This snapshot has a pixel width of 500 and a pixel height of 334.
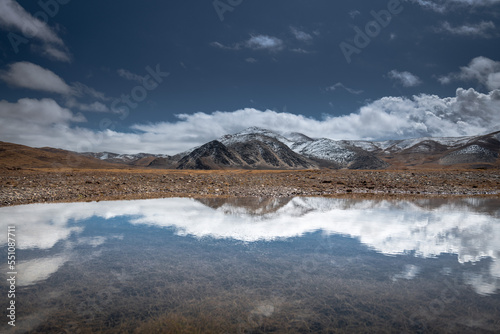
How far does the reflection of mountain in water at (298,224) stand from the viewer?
7527 millimetres

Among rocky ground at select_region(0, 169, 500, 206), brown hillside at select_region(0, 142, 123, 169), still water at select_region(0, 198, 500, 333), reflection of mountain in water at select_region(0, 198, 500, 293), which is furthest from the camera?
brown hillside at select_region(0, 142, 123, 169)

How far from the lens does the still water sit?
408 centimetres

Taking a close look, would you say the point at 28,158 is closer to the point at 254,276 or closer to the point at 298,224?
the point at 298,224

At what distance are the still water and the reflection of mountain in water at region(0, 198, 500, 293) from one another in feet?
0.20

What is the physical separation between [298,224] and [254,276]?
17.2 feet

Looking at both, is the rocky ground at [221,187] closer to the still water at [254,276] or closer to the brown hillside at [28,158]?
the still water at [254,276]

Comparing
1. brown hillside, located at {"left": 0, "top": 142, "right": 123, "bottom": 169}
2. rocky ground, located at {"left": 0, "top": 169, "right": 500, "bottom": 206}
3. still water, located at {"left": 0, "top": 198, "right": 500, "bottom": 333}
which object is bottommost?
still water, located at {"left": 0, "top": 198, "right": 500, "bottom": 333}

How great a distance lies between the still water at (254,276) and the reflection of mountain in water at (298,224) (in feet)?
0.20

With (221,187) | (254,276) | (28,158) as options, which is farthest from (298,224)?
(28,158)

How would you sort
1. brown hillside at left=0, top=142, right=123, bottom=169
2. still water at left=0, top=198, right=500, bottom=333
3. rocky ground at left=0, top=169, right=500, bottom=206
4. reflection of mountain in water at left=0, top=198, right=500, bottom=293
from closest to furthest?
still water at left=0, top=198, right=500, bottom=333
reflection of mountain in water at left=0, top=198, right=500, bottom=293
rocky ground at left=0, top=169, right=500, bottom=206
brown hillside at left=0, top=142, right=123, bottom=169

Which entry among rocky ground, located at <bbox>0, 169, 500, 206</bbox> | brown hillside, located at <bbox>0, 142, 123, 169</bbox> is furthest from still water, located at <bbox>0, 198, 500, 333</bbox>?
brown hillside, located at <bbox>0, 142, 123, 169</bbox>

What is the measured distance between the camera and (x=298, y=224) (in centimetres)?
1061

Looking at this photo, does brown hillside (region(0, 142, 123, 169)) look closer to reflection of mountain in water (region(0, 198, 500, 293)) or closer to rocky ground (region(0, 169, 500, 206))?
rocky ground (region(0, 169, 500, 206))

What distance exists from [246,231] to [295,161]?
188085mm
